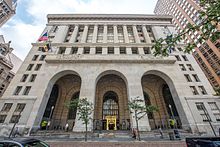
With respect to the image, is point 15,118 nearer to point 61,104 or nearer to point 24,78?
point 61,104

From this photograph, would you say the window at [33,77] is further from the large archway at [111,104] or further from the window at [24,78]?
the large archway at [111,104]

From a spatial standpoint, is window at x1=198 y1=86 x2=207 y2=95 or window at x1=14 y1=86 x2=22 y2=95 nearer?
window at x1=14 y1=86 x2=22 y2=95

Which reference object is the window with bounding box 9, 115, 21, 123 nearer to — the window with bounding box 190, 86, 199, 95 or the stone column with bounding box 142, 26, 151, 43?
the window with bounding box 190, 86, 199, 95

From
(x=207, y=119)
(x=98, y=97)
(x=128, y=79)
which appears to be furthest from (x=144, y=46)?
(x=207, y=119)

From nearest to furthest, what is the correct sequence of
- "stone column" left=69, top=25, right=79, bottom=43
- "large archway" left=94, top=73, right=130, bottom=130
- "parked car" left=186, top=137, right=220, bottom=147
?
1. "parked car" left=186, top=137, right=220, bottom=147
2. "large archway" left=94, top=73, right=130, bottom=130
3. "stone column" left=69, top=25, right=79, bottom=43

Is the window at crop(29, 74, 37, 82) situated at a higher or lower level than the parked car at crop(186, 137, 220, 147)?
higher

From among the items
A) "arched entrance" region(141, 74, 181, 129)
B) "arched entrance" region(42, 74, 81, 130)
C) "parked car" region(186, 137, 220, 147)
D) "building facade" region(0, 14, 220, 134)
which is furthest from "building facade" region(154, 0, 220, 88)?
"arched entrance" region(42, 74, 81, 130)

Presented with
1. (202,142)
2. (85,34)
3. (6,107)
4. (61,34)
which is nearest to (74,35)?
(85,34)

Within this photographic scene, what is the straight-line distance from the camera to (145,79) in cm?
3119

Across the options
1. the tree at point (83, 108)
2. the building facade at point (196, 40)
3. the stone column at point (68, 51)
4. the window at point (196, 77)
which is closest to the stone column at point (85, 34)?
the stone column at point (68, 51)

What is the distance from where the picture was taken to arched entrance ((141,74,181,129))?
26.4 metres

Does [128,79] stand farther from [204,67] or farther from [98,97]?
[204,67]

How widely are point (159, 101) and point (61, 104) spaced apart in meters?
23.6

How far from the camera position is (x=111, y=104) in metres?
30.1
